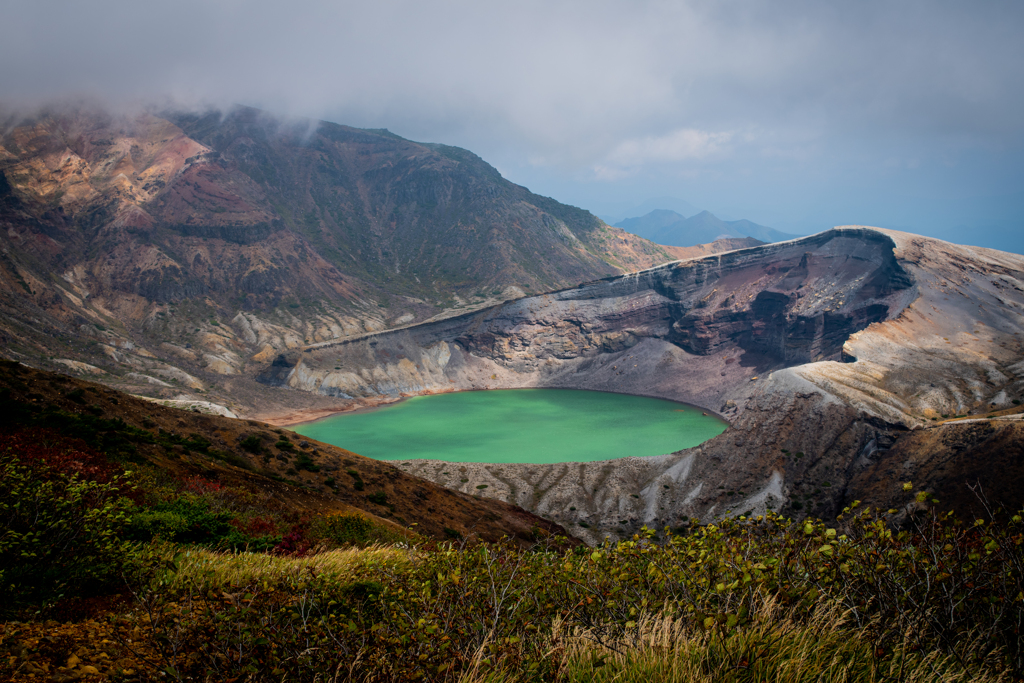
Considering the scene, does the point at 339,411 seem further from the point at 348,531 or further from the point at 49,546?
the point at 49,546

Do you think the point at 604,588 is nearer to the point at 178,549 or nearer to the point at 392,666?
the point at 392,666

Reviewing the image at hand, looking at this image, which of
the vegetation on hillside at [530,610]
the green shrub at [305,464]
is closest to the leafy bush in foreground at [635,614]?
the vegetation on hillside at [530,610]

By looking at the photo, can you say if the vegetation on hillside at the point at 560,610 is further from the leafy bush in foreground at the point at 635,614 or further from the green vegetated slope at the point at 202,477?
the green vegetated slope at the point at 202,477

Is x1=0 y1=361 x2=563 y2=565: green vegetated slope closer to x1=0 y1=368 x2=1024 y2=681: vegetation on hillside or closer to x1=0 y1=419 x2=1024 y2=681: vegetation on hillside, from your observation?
x1=0 y1=368 x2=1024 y2=681: vegetation on hillside

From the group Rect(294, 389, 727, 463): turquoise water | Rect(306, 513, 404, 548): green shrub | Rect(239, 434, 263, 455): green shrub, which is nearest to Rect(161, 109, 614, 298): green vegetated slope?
Rect(294, 389, 727, 463): turquoise water

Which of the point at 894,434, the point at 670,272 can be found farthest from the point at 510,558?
the point at 670,272

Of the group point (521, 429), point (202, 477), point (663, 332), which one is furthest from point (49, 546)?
point (663, 332)
